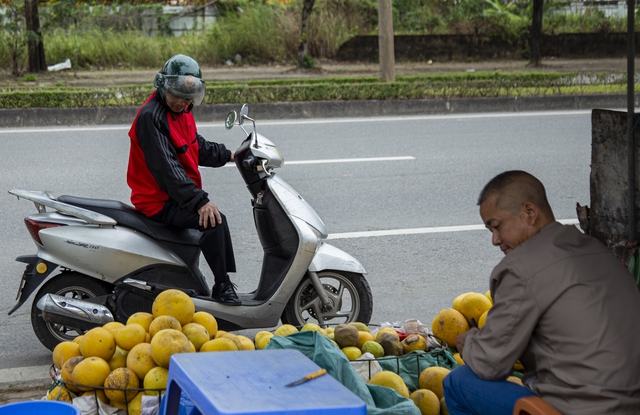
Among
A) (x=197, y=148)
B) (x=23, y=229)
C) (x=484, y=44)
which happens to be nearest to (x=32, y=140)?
(x=23, y=229)

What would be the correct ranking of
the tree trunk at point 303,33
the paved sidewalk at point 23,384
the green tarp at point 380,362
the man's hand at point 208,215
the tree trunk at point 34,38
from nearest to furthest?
the green tarp at point 380,362 < the paved sidewalk at point 23,384 < the man's hand at point 208,215 < the tree trunk at point 34,38 < the tree trunk at point 303,33

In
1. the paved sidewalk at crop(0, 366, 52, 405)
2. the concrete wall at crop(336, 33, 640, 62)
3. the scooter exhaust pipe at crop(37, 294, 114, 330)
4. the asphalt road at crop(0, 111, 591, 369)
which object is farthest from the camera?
the concrete wall at crop(336, 33, 640, 62)

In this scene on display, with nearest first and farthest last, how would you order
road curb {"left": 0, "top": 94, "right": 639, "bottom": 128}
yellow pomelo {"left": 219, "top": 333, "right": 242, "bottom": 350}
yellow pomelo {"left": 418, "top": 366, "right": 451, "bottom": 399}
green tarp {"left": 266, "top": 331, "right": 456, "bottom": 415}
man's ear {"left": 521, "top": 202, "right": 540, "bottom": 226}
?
man's ear {"left": 521, "top": 202, "right": 540, "bottom": 226}, green tarp {"left": 266, "top": 331, "right": 456, "bottom": 415}, yellow pomelo {"left": 418, "top": 366, "right": 451, "bottom": 399}, yellow pomelo {"left": 219, "top": 333, "right": 242, "bottom": 350}, road curb {"left": 0, "top": 94, "right": 639, "bottom": 128}

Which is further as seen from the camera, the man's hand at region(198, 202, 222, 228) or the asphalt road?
the asphalt road

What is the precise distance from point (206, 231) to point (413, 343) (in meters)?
1.30

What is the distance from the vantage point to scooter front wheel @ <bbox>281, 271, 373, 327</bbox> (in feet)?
14.2

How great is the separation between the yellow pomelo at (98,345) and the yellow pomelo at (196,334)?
1.00ft

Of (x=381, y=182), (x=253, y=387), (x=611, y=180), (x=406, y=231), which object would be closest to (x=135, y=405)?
(x=253, y=387)

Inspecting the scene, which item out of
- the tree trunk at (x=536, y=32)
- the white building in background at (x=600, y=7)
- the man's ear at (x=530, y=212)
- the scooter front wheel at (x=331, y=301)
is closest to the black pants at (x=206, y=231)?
the scooter front wheel at (x=331, y=301)

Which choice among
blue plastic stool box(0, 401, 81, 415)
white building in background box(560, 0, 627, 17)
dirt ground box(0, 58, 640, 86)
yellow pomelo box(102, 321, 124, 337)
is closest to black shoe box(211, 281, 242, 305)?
yellow pomelo box(102, 321, 124, 337)

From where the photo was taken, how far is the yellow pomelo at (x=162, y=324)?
3.22 m

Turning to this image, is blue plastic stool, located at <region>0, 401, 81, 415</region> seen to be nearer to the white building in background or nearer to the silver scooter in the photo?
the silver scooter

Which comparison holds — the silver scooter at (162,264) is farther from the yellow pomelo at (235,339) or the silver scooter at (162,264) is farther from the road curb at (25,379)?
the yellow pomelo at (235,339)

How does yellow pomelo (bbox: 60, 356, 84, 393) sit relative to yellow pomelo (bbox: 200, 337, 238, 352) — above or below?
below
